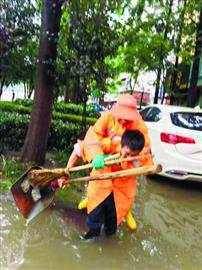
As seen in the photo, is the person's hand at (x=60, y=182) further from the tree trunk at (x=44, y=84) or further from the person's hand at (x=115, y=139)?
the tree trunk at (x=44, y=84)

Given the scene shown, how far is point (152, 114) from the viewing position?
11227 mm

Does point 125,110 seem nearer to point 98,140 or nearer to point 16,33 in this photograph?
point 98,140

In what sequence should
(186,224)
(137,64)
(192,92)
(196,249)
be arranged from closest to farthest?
(196,249)
(186,224)
(192,92)
(137,64)

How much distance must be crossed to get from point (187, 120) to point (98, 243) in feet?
13.9

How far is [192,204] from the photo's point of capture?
9148 mm

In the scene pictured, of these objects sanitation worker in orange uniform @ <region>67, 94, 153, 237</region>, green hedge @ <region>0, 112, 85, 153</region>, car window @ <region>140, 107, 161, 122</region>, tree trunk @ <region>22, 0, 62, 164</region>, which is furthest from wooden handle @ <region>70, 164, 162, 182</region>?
green hedge @ <region>0, 112, 85, 153</region>

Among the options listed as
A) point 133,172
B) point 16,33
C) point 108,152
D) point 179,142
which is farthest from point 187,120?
point 133,172

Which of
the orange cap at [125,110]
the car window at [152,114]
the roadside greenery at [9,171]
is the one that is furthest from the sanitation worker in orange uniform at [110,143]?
the car window at [152,114]

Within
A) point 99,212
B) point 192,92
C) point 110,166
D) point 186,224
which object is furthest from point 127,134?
point 192,92

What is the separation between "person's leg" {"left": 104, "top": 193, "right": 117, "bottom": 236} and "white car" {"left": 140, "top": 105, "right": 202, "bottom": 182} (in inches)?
138

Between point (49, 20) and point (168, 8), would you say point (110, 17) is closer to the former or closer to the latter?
point (49, 20)

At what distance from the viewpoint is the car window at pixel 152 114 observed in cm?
1074

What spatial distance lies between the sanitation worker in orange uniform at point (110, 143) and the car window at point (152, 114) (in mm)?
4395

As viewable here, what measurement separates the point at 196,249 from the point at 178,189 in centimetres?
350
